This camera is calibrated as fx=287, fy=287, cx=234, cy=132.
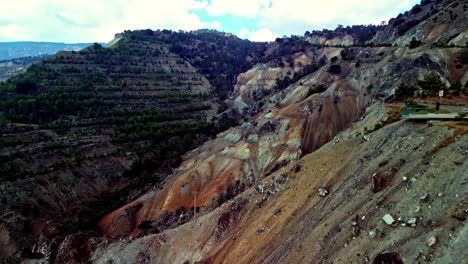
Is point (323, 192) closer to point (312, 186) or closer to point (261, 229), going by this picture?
point (312, 186)

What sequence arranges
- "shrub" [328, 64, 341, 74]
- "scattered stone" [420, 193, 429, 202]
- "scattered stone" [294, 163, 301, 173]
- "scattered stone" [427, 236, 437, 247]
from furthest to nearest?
1. "shrub" [328, 64, 341, 74]
2. "scattered stone" [294, 163, 301, 173]
3. "scattered stone" [420, 193, 429, 202]
4. "scattered stone" [427, 236, 437, 247]

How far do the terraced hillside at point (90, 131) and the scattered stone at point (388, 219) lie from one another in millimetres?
42856

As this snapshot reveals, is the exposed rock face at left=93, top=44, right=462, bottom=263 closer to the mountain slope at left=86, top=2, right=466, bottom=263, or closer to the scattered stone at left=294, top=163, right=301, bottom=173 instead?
the mountain slope at left=86, top=2, right=466, bottom=263

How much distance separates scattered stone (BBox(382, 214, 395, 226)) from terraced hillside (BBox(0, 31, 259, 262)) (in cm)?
4286

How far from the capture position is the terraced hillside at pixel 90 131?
49.6 m

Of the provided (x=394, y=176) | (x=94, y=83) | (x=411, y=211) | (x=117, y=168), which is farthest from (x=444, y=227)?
(x=94, y=83)

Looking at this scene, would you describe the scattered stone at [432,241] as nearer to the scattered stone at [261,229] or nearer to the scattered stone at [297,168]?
the scattered stone at [261,229]

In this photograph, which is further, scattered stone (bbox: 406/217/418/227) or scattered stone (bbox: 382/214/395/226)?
scattered stone (bbox: 382/214/395/226)

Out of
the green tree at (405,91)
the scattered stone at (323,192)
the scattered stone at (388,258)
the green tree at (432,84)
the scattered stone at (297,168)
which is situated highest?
the green tree at (432,84)

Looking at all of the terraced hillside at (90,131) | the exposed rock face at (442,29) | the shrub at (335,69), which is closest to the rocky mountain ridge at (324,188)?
the shrub at (335,69)

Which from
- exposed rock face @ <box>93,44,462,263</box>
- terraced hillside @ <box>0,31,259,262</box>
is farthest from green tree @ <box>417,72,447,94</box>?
terraced hillside @ <box>0,31,259,262</box>

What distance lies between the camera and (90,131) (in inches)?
2938

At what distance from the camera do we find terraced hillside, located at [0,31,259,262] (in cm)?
4959

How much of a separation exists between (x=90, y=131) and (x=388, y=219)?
7324 centimetres
